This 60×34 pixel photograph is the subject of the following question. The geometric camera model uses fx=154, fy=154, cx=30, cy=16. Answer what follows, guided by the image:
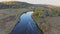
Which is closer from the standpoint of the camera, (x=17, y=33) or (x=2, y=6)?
(x=17, y=33)

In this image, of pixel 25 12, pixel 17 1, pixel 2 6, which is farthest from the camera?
pixel 17 1

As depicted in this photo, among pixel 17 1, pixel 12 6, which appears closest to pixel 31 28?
pixel 12 6

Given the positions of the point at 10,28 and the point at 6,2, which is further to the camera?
the point at 6,2

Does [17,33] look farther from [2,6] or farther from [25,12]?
[2,6]

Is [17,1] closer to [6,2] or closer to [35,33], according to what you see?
Answer: [6,2]

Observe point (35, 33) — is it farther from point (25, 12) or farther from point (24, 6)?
point (24, 6)

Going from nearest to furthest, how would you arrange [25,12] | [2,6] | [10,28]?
1. [10,28]
2. [25,12]
3. [2,6]

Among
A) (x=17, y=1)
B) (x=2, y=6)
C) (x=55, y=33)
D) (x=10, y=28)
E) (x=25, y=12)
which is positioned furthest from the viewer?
(x=17, y=1)

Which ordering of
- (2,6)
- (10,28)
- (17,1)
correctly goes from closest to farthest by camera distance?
(10,28) → (2,6) → (17,1)

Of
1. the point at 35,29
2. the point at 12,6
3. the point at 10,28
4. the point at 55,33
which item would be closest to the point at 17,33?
the point at 10,28
